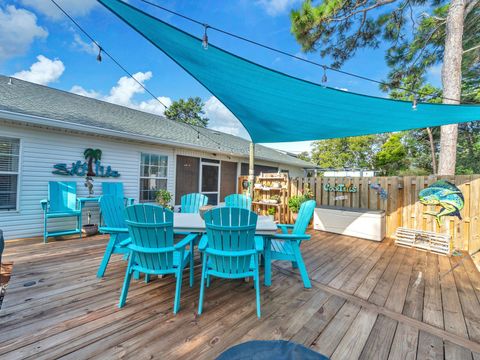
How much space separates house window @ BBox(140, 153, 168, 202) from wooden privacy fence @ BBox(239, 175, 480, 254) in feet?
13.3

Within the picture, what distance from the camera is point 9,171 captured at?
412cm

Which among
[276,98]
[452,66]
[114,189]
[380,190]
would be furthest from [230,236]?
[452,66]

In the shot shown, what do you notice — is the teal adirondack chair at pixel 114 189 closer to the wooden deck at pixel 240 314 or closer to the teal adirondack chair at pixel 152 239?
the wooden deck at pixel 240 314

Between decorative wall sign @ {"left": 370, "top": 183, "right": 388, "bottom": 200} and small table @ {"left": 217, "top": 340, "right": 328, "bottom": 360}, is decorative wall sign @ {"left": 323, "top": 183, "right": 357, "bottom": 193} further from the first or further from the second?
small table @ {"left": 217, "top": 340, "right": 328, "bottom": 360}

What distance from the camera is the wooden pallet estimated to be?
13.1ft

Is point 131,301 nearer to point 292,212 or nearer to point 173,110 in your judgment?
point 292,212

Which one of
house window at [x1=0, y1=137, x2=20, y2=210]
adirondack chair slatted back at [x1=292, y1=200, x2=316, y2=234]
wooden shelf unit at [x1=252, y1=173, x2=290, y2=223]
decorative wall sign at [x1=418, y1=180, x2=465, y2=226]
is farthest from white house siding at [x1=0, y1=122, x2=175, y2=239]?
decorative wall sign at [x1=418, y1=180, x2=465, y2=226]

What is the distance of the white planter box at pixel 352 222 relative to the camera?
15.8 ft

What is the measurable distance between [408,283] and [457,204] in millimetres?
1919

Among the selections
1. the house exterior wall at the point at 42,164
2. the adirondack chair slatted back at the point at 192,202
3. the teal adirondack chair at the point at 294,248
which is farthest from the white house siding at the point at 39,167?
the teal adirondack chair at the point at 294,248

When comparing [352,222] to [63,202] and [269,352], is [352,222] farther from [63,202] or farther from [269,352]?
[63,202]

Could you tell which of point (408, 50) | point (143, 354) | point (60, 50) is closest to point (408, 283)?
point (143, 354)

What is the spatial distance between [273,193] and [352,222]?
2.67m

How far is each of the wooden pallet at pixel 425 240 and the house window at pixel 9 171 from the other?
8.02 m
